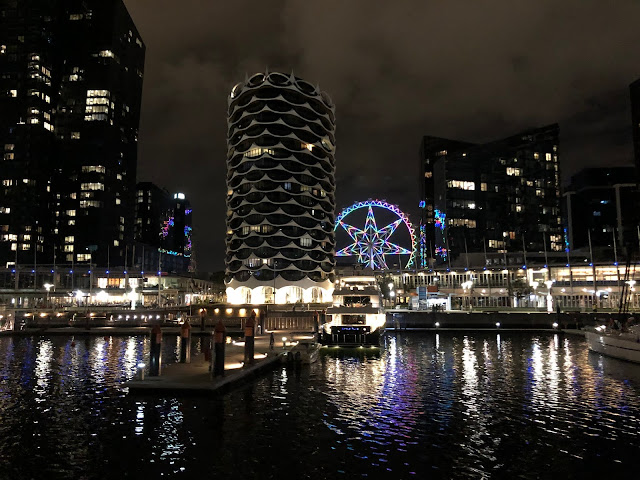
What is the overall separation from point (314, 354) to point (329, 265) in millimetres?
100818

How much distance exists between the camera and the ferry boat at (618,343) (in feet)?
150

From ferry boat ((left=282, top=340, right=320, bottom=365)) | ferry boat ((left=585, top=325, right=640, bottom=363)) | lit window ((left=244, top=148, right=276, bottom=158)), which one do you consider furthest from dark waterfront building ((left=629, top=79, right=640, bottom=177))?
ferry boat ((left=282, top=340, right=320, bottom=365))

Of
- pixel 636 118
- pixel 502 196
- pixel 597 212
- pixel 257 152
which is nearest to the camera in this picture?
pixel 257 152

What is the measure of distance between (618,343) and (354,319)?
26.4 metres

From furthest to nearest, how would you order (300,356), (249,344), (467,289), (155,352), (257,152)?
1. (257,152)
2. (467,289)
3. (300,356)
4. (249,344)
5. (155,352)

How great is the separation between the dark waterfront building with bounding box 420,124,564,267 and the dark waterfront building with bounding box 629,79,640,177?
31858mm

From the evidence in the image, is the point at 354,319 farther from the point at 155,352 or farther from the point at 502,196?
the point at 502,196

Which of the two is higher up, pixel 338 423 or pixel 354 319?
pixel 354 319

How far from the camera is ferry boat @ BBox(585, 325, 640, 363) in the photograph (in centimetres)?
4562

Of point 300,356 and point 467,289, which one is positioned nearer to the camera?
point 300,356

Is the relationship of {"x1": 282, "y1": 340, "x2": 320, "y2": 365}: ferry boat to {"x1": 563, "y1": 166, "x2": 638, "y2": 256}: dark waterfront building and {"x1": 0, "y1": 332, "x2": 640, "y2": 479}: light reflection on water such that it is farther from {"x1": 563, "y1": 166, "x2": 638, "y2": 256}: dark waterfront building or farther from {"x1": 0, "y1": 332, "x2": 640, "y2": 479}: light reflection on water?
{"x1": 563, "y1": 166, "x2": 638, "y2": 256}: dark waterfront building

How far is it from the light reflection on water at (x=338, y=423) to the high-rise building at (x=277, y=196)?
92.3 m

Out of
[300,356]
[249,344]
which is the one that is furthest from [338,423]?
[300,356]

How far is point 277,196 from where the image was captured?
139625mm
